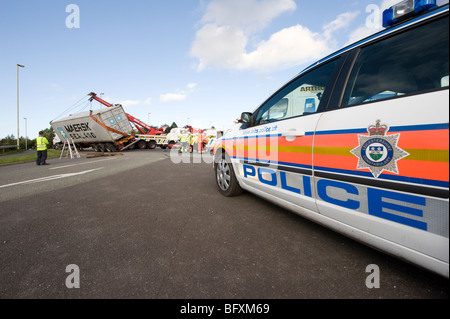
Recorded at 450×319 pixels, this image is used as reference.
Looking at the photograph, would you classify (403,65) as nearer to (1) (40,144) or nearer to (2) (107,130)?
(1) (40,144)

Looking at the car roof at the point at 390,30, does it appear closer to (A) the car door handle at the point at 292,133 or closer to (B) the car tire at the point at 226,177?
(A) the car door handle at the point at 292,133

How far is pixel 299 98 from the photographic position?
231cm

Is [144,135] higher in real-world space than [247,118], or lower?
higher

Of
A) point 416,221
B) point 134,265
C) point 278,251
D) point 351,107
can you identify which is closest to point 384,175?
point 416,221

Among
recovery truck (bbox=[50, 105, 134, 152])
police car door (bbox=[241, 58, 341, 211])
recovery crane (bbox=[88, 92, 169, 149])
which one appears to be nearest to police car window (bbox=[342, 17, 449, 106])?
police car door (bbox=[241, 58, 341, 211])

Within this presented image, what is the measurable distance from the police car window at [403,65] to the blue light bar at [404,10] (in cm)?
13

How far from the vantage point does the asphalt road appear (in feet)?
4.39

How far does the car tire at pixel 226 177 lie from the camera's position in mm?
3320

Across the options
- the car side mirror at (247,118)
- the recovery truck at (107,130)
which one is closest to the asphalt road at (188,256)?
the car side mirror at (247,118)

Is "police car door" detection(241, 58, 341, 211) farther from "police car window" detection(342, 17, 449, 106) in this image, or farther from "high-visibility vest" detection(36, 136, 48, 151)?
"high-visibility vest" detection(36, 136, 48, 151)

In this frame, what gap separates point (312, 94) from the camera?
6.98 ft

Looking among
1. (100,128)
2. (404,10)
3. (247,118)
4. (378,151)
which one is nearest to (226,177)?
(247,118)

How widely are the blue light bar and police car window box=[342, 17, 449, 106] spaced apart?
13 cm

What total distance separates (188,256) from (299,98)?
202 cm
